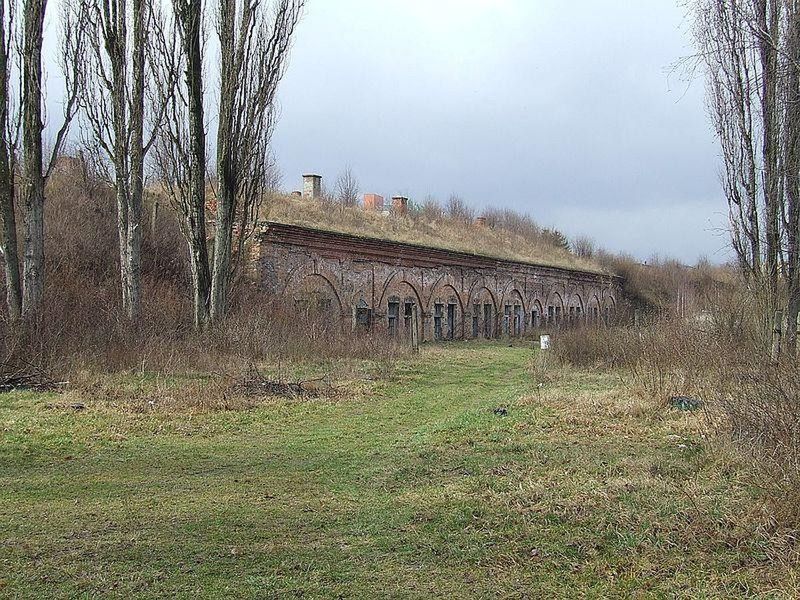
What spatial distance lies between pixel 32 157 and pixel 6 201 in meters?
0.97

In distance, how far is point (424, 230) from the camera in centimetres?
3259

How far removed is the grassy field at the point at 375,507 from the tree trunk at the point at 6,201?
482 centimetres

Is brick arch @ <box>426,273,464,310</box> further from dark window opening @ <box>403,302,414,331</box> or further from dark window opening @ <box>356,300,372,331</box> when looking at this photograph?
dark window opening @ <box>356,300,372,331</box>

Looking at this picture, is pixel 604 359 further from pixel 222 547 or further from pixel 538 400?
pixel 222 547

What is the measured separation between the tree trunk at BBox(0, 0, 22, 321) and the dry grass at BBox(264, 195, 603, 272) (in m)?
8.83

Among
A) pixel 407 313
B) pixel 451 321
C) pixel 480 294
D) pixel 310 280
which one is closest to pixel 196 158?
pixel 310 280

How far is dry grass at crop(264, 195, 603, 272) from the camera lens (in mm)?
25062

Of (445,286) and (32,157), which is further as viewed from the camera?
(445,286)

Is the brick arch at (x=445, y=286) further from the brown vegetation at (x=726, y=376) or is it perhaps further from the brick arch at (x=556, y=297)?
the brown vegetation at (x=726, y=376)

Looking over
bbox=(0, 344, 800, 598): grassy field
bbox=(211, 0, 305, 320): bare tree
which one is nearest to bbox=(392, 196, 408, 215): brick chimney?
bbox=(211, 0, 305, 320): bare tree

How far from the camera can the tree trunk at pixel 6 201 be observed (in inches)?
536

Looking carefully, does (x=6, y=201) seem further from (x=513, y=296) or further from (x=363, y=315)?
(x=513, y=296)

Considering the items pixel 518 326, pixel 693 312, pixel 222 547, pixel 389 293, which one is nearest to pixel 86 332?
pixel 222 547

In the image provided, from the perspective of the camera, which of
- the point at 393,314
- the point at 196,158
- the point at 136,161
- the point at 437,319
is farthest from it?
the point at 437,319
